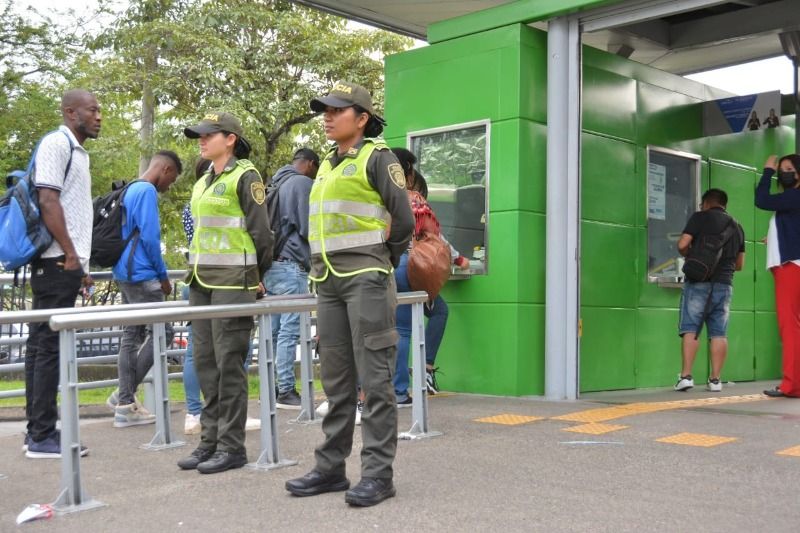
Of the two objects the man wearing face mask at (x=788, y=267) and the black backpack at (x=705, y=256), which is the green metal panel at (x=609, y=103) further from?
the man wearing face mask at (x=788, y=267)

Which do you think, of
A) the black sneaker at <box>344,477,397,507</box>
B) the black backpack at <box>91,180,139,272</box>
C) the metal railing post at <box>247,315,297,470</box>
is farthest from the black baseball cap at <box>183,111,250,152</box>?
the black sneaker at <box>344,477,397,507</box>

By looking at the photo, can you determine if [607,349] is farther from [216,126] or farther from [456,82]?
[216,126]

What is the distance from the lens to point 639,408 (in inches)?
299

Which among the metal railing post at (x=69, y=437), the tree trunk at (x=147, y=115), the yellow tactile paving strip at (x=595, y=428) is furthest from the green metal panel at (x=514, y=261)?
the tree trunk at (x=147, y=115)

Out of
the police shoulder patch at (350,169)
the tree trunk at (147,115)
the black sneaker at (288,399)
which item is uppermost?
the tree trunk at (147,115)

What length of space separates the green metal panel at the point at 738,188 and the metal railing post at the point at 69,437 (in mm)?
7890

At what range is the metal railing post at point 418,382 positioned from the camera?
239 inches

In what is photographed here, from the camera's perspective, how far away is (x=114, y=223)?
6750mm

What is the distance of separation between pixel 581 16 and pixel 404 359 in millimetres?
3402

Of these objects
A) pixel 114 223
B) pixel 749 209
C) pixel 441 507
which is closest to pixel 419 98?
pixel 114 223

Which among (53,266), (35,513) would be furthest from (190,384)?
(35,513)

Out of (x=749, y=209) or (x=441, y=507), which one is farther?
(x=749, y=209)

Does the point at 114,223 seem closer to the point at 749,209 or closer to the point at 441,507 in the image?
the point at 441,507

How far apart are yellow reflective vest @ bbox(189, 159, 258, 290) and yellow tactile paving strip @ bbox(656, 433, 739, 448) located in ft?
9.13
